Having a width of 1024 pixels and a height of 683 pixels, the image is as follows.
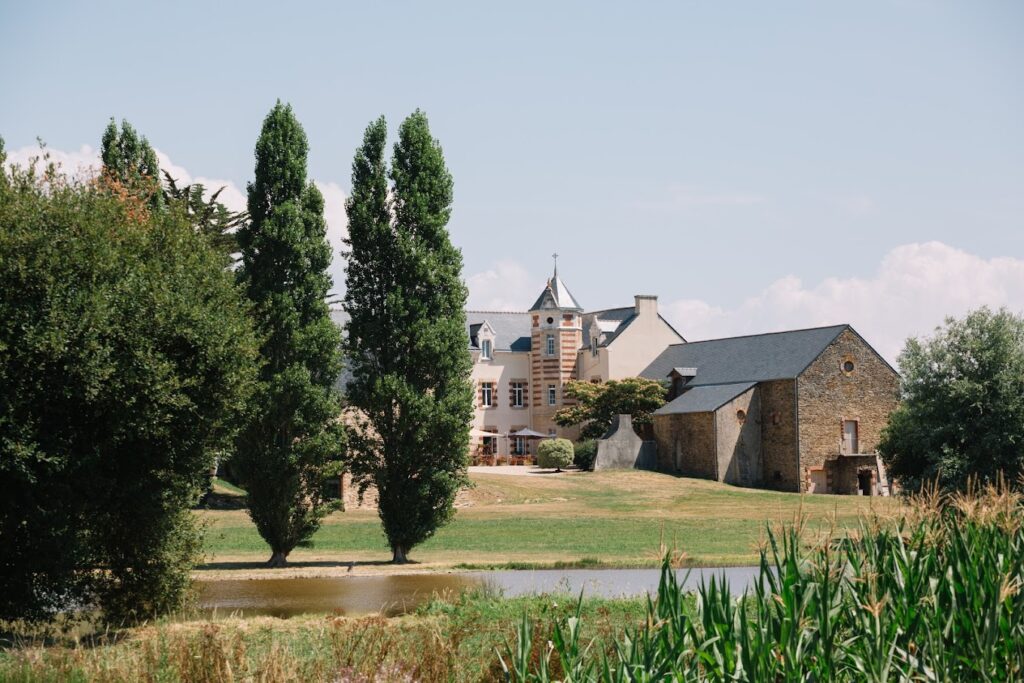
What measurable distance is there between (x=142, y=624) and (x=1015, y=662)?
12.9m

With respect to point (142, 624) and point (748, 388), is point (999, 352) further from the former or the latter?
point (142, 624)

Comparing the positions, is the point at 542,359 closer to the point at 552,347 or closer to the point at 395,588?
the point at 552,347

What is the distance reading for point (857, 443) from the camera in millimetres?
58750

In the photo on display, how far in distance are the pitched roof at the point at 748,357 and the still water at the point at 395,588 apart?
35132 mm

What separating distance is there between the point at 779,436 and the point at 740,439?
1.92 metres

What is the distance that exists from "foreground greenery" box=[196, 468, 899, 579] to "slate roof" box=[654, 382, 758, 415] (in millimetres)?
4269

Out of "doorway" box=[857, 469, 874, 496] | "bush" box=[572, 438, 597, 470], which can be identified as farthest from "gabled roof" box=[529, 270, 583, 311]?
"doorway" box=[857, 469, 874, 496]

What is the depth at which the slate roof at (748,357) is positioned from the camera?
59.1m

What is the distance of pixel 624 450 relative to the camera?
60.5 metres

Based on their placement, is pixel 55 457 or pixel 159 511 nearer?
pixel 55 457

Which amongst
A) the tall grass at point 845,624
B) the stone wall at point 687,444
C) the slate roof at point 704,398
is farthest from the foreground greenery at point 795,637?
the slate roof at point 704,398

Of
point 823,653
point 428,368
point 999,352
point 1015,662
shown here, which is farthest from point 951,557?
point 999,352

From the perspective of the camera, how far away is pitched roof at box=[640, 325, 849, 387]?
59.1 metres

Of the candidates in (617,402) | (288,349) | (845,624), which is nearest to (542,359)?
(617,402)
